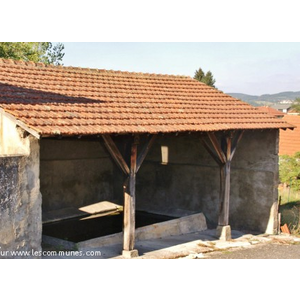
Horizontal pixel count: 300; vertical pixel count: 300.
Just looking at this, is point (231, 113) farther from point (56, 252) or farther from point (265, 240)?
point (56, 252)

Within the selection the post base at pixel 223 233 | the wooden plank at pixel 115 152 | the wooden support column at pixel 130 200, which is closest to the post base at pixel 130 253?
the wooden support column at pixel 130 200

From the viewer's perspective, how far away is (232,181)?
1365cm

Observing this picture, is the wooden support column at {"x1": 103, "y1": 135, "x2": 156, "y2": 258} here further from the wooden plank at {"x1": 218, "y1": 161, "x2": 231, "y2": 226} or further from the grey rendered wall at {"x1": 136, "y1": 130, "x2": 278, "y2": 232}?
the grey rendered wall at {"x1": 136, "y1": 130, "x2": 278, "y2": 232}

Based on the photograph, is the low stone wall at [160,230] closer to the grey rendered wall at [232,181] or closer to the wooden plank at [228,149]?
the grey rendered wall at [232,181]

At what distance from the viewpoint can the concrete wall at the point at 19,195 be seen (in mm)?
7371

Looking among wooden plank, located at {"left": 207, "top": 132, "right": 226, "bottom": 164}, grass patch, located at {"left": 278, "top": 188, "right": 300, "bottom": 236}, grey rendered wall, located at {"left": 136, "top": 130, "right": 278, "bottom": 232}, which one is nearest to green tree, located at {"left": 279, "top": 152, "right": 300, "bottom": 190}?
grass patch, located at {"left": 278, "top": 188, "right": 300, "bottom": 236}

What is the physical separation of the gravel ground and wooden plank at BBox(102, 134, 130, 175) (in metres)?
2.58

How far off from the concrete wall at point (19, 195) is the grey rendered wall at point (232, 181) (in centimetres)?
655

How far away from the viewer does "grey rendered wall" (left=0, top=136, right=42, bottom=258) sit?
736 centimetres

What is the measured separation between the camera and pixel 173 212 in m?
14.3

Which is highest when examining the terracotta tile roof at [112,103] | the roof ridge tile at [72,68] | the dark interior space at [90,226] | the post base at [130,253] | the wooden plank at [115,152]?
the roof ridge tile at [72,68]

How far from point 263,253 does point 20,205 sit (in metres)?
5.59

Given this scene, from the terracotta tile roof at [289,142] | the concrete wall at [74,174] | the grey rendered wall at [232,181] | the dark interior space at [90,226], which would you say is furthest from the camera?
the terracotta tile roof at [289,142]

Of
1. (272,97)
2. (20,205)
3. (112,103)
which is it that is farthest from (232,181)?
(272,97)
